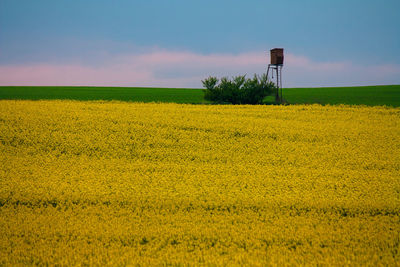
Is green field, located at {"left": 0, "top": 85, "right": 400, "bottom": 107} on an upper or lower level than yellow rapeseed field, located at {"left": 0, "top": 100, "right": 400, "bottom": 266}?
upper

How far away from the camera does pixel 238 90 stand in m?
26.1

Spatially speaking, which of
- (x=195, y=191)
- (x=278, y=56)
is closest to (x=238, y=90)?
(x=278, y=56)

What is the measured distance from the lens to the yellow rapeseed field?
5.57 meters

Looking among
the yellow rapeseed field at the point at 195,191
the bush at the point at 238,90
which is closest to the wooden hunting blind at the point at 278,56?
the bush at the point at 238,90

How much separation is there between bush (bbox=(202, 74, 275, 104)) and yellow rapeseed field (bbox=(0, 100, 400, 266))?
33.5 feet

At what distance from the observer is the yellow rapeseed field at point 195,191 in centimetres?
557

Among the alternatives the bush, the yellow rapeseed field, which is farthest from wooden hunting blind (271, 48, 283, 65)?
the yellow rapeseed field

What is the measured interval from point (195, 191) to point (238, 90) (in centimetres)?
1877

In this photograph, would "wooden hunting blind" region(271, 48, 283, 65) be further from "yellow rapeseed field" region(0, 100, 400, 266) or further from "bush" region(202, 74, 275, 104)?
"yellow rapeseed field" region(0, 100, 400, 266)

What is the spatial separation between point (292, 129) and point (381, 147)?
3.59m

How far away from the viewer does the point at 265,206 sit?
7375mm

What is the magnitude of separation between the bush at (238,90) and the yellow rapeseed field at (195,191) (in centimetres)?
1020

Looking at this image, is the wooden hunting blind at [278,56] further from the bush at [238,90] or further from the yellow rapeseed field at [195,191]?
the yellow rapeseed field at [195,191]

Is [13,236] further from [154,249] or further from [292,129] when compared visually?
[292,129]
